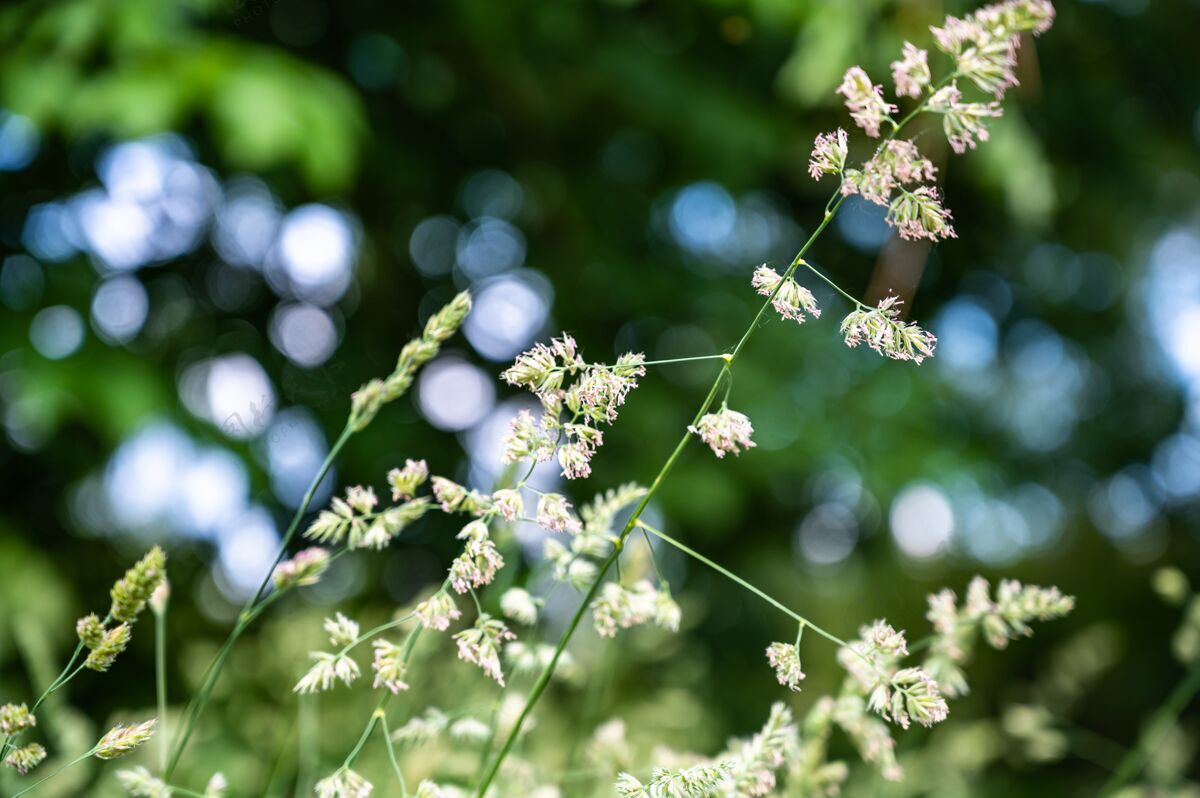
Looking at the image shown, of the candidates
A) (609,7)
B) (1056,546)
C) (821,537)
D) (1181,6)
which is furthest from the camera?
(1056,546)

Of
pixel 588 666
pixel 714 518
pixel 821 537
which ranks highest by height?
pixel 588 666

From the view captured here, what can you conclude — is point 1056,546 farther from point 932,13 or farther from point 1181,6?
point 932,13

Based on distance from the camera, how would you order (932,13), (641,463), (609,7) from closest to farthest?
(932,13)
(641,463)
(609,7)

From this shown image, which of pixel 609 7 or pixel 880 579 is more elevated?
pixel 609 7

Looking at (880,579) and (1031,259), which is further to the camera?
(1031,259)

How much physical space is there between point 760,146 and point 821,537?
1762mm

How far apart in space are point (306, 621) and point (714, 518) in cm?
136

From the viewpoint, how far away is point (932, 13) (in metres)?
1.71

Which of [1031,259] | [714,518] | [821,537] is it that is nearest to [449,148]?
[714,518]

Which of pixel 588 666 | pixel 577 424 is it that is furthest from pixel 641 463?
pixel 577 424

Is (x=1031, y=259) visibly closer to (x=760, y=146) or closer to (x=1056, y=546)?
(x=1056, y=546)

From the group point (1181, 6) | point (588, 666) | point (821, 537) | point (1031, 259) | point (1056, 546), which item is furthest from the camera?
point (1056, 546)

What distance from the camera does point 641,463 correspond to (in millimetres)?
2246

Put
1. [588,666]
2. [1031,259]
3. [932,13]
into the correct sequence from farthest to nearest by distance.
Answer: [1031,259] → [932,13] → [588,666]
